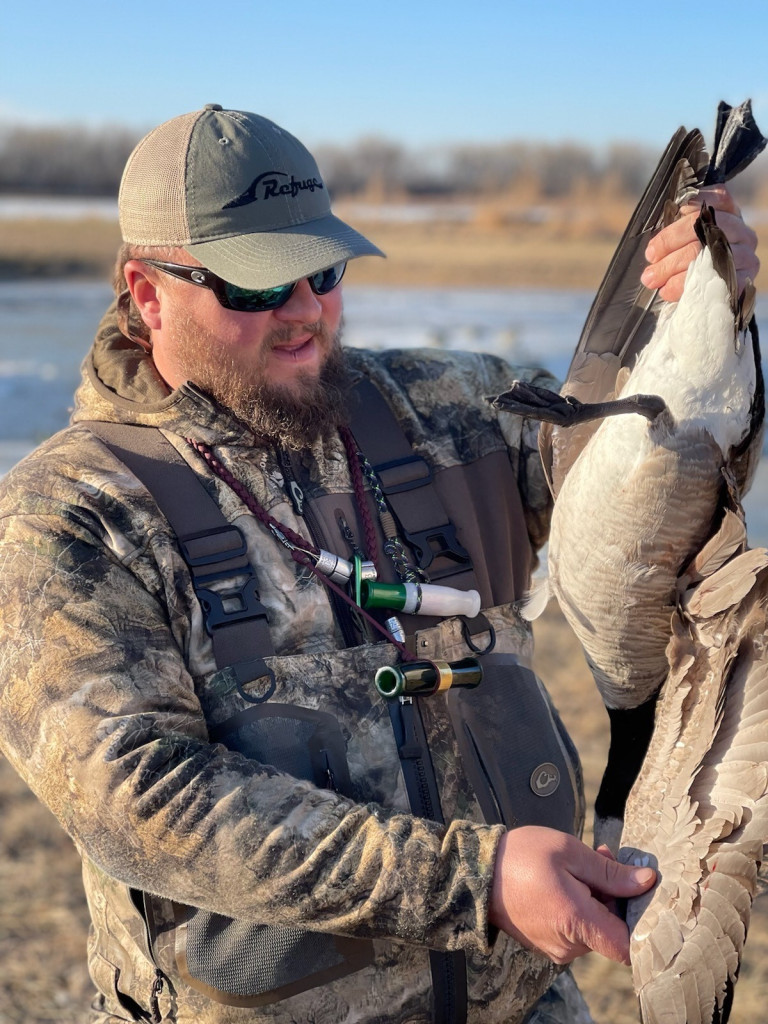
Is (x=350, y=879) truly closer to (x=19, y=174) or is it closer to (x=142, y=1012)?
(x=142, y=1012)

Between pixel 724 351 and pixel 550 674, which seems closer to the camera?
pixel 724 351

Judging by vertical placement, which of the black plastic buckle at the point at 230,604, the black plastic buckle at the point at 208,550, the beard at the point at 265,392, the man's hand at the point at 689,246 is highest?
the man's hand at the point at 689,246

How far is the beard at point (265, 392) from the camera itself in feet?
9.81

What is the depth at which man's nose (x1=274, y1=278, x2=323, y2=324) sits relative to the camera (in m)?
3.04

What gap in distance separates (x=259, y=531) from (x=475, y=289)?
2109 centimetres

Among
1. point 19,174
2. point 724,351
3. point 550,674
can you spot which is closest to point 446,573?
point 724,351

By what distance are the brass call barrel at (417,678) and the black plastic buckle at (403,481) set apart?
1.73ft

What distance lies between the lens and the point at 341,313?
3.30m

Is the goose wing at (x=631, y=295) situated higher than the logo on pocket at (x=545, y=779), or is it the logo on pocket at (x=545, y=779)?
the goose wing at (x=631, y=295)

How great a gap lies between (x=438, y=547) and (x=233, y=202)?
1095mm

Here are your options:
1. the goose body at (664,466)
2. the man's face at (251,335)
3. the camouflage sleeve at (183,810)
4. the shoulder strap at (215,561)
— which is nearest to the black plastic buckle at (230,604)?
the shoulder strap at (215,561)

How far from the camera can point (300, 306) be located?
3045 mm

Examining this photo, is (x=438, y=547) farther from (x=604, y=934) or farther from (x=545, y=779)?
(x=604, y=934)

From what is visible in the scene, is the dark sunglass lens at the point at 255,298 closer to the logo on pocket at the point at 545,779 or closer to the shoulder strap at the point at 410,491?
the shoulder strap at the point at 410,491
